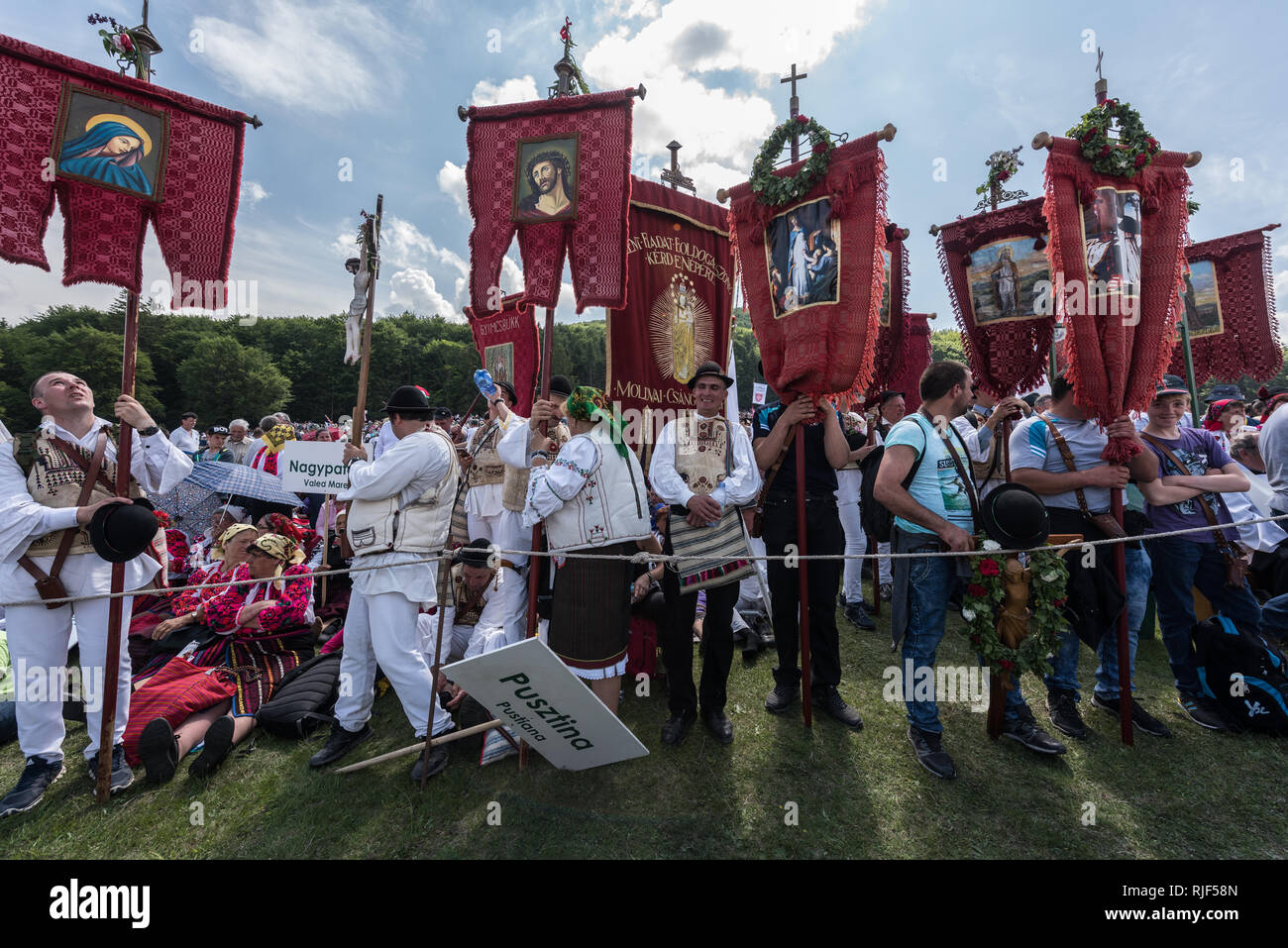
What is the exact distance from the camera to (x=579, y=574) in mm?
3293

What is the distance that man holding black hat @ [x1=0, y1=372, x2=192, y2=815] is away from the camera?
292 cm

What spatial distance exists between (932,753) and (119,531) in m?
4.65

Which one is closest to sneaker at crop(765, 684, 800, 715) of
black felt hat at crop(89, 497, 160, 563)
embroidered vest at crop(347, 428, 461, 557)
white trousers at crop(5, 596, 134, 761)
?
embroidered vest at crop(347, 428, 461, 557)

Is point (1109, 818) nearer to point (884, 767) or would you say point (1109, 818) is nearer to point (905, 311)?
point (884, 767)

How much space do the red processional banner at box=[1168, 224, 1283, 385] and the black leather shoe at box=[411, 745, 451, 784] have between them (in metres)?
8.02

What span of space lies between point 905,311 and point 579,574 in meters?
4.10

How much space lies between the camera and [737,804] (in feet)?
9.26

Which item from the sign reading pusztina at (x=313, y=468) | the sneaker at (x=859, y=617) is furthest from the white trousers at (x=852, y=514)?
the sign reading pusztina at (x=313, y=468)

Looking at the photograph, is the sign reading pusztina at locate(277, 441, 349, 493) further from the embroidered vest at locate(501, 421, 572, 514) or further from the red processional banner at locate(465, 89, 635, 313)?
the red processional banner at locate(465, 89, 635, 313)

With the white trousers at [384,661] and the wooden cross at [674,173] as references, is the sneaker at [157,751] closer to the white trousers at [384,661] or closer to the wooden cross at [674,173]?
the white trousers at [384,661]

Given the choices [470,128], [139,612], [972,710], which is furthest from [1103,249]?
[139,612]

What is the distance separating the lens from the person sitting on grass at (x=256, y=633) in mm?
3641

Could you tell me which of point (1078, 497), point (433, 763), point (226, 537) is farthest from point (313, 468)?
point (1078, 497)

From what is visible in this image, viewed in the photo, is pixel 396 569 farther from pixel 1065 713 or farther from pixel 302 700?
pixel 1065 713
